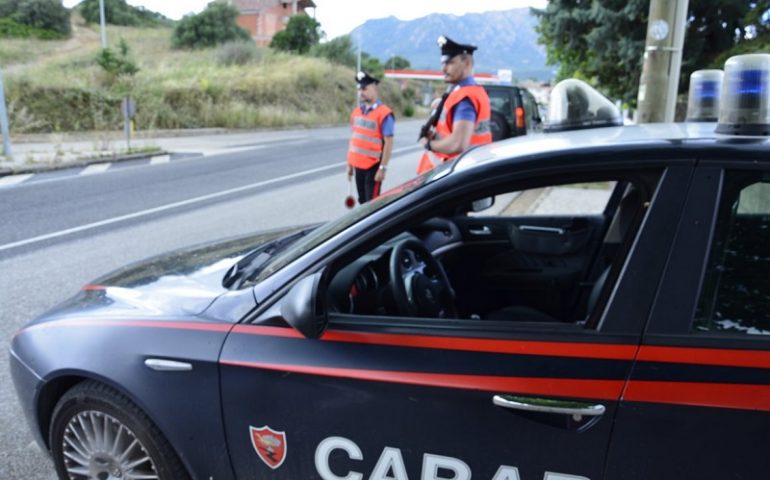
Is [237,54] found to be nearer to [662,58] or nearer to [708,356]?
[662,58]

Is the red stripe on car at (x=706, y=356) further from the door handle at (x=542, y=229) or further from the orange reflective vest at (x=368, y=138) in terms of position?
the orange reflective vest at (x=368, y=138)

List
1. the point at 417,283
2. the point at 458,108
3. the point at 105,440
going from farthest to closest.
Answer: the point at 458,108 → the point at 417,283 → the point at 105,440

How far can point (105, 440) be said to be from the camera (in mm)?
2215

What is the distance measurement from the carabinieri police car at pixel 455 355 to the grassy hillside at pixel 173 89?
65.9ft

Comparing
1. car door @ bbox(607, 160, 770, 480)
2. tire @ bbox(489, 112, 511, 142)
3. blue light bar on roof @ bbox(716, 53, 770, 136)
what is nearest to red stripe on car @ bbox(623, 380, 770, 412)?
car door @ bbox(607, 160, 770, 480)

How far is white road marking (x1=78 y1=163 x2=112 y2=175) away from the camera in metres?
13.2

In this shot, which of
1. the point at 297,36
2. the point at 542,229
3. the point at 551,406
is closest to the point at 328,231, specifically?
the point at 551,406

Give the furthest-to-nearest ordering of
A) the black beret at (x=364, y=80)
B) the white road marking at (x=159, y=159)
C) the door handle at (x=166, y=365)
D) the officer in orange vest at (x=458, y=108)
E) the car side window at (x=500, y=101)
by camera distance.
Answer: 1. the white road marking at (x=159, y=159)
2. the car side window at (x=500, y=101)
3. the black beret at (x=364, y=80)
4. the officer in orange vest at (x=458, y=108)
5. the door handle at (x=166, y=365)

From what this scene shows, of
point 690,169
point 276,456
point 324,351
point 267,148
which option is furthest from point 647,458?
point 267,148

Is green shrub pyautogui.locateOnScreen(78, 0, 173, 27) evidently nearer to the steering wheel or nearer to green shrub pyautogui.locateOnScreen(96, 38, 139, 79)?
green shrub pyautogui.locateOnScreen(96, 38, 139, 79)

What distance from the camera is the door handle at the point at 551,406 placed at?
162cm

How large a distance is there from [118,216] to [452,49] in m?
5.65

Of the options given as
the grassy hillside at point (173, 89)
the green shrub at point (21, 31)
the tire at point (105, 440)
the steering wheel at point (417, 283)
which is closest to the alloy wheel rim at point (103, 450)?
the tire at point (105, 440)

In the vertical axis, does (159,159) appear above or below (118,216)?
above
